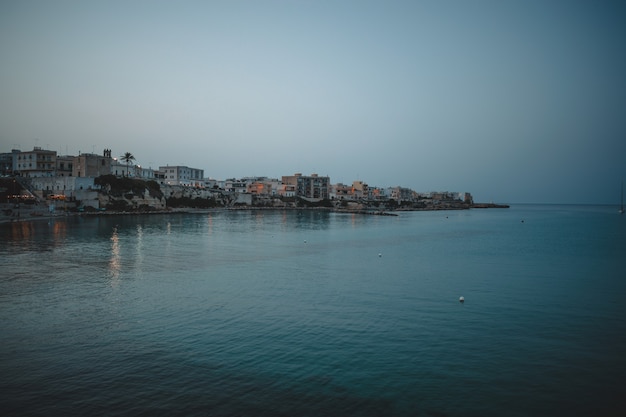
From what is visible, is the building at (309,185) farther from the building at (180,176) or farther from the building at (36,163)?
the building at (36,163)

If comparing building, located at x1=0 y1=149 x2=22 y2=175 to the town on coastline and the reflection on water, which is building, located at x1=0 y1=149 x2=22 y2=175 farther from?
the reflection on water

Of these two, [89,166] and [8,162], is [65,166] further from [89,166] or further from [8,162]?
[8,162]

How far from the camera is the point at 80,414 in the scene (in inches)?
385

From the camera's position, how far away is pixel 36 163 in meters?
93.4

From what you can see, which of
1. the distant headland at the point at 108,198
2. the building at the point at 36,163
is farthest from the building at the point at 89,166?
the building at the point at 36,163

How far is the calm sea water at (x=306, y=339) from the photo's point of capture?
10742 mm

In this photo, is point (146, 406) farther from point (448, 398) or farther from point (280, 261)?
point (280, 261)

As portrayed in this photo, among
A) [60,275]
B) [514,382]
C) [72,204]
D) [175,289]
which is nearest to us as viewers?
[514,382]

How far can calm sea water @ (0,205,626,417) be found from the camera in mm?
10742

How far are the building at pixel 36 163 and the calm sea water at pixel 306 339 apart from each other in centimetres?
7366

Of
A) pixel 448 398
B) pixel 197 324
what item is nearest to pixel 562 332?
pixel 448 398

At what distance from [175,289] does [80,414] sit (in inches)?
524

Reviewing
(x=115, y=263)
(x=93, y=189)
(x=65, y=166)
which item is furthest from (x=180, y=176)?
(x=115, y=263)

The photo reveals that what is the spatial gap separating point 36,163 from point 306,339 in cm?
10178
